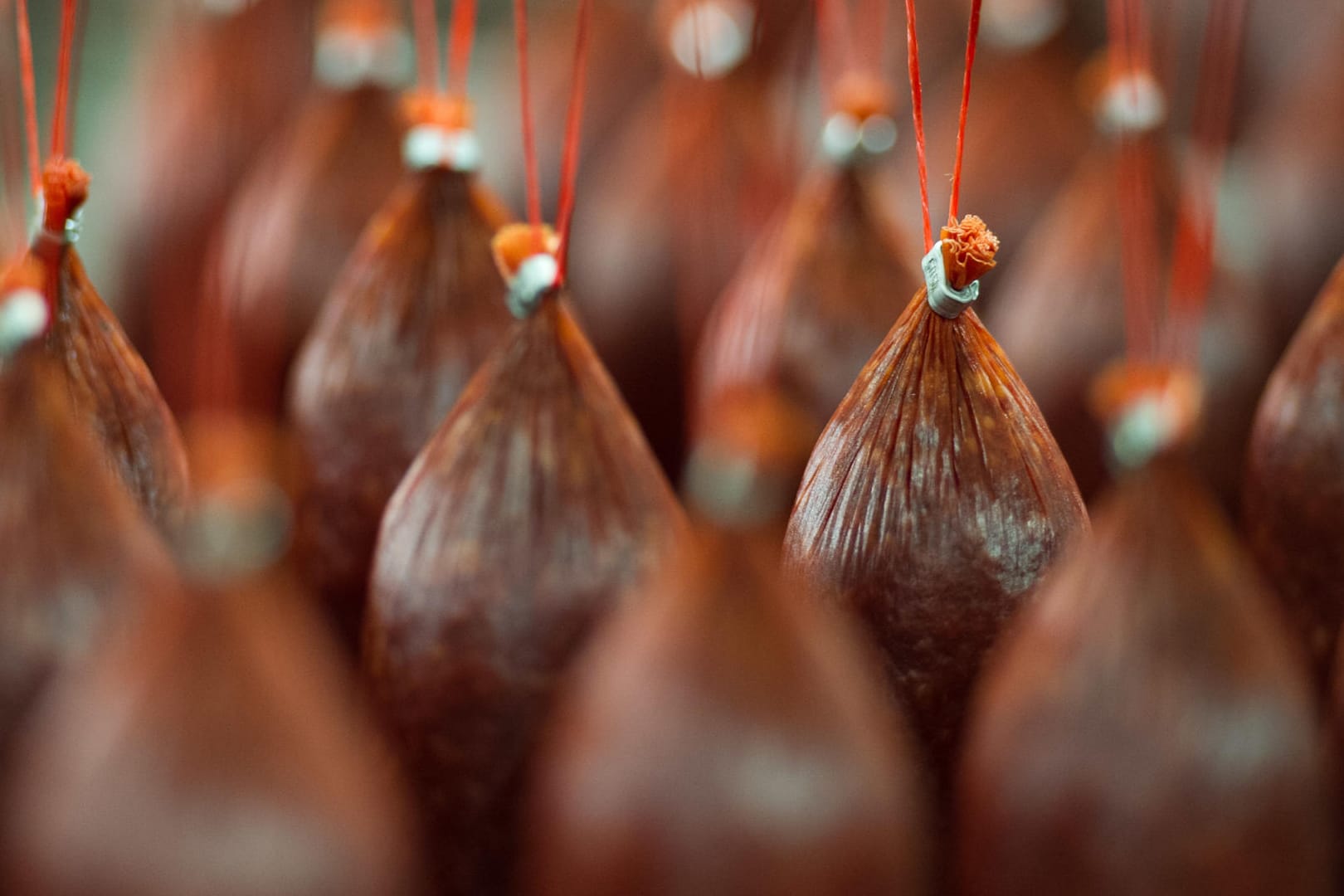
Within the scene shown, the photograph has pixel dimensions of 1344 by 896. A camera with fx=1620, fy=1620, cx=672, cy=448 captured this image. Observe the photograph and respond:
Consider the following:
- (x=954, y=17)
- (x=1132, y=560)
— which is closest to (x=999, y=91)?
(x=954, y=17)

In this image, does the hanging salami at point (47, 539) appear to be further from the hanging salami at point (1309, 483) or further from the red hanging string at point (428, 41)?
the hanging salami at point (1309, 483)

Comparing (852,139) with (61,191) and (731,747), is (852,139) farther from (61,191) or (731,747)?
(731,747)

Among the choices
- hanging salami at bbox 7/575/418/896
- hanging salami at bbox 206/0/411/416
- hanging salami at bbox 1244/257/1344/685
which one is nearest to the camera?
hanging salami at bbox 7/575/418/896

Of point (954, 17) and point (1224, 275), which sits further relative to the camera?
point (954, 17)

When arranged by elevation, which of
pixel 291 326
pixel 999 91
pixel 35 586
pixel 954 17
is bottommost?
pixel 35 586

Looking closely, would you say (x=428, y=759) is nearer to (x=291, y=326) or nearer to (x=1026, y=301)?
(x=291, y=326)

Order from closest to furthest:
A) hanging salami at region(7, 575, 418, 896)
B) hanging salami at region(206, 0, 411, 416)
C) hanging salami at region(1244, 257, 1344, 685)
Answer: hanging salami at region(7, 575, 418, 896)
hanging salami at region(1244, 257, 1344, 685)
hanging salami at region(206, 0, 411, 416)

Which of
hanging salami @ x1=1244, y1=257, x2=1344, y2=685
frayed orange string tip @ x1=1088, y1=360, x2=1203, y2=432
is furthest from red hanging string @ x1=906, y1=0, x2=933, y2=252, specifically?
hanging salami @ x1=1244, y1=257, x2=1344, y2=685

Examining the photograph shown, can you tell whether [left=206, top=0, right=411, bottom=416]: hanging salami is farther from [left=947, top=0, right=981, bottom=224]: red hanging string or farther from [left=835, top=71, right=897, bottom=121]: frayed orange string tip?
[left=947, top=0, right=981, bottom=224]: red hanging string
